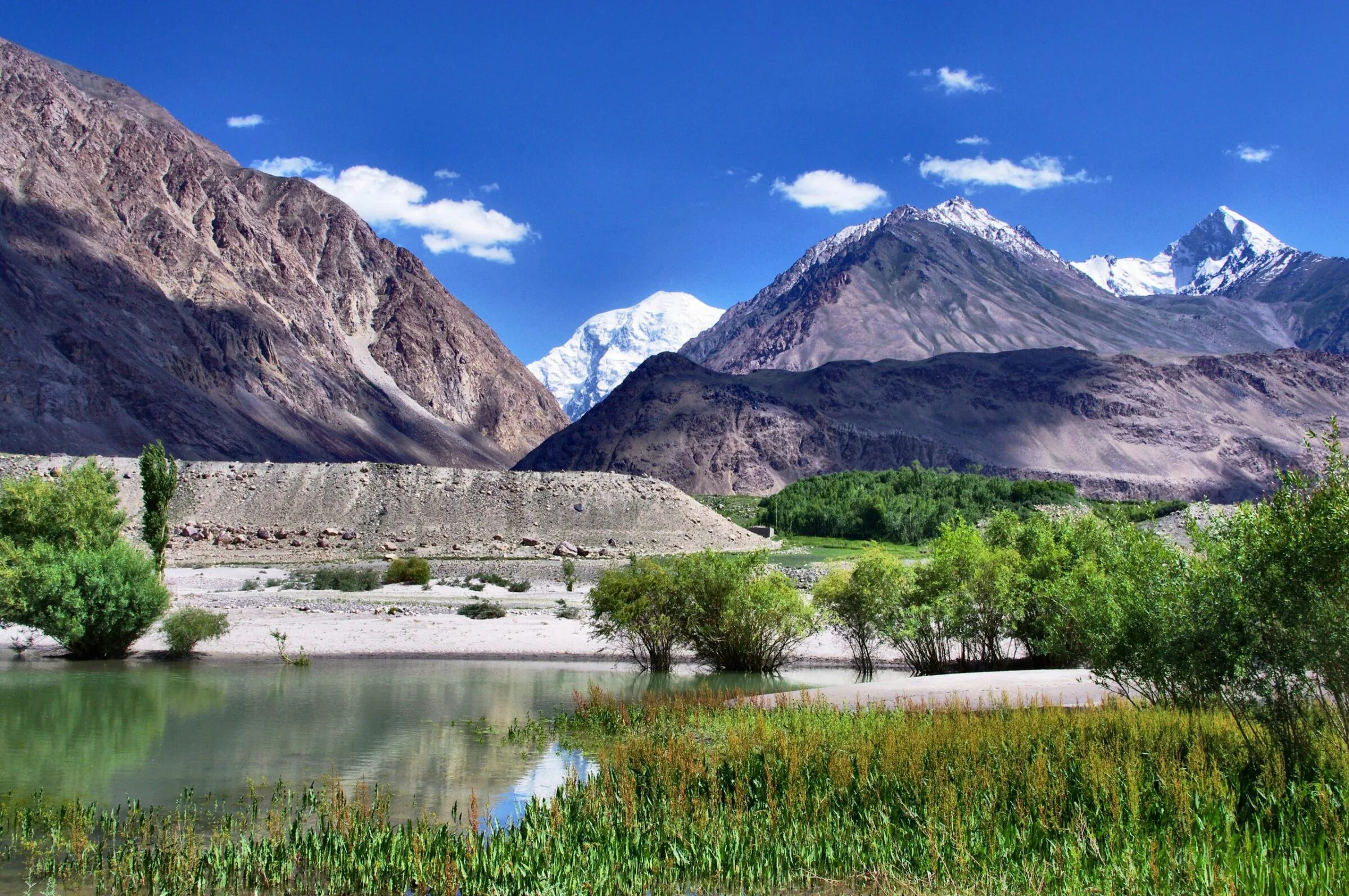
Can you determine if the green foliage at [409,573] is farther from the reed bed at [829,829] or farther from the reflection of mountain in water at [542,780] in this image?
the reed bed at [829,829]

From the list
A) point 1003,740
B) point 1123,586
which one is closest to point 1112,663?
point 1123,586

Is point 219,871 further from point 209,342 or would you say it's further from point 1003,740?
point 209,342

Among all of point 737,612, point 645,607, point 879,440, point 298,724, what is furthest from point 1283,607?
point 879,440

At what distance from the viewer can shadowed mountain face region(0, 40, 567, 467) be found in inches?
4998

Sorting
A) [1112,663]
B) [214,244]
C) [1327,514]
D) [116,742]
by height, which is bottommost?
[116,742]

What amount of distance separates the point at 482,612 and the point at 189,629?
13.0 m

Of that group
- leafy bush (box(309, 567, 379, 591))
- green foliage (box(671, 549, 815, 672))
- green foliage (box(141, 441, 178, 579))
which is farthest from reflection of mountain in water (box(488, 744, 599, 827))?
leafy bush (box(309, 567, 379, 591))

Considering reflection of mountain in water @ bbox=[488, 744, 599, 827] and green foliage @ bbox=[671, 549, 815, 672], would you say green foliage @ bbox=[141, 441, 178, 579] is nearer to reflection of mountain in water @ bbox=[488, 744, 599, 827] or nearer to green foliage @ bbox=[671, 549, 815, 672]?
green foliage @ bbox=[671, 549, 815, 672]

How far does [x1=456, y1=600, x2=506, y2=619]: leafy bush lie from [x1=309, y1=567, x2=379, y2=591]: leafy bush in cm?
1007

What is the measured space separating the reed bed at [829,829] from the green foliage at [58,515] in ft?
75.0

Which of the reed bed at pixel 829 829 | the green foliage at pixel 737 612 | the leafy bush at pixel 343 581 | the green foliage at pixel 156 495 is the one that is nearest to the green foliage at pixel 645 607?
the green foliage at pixel 737 612

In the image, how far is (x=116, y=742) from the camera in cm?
1856

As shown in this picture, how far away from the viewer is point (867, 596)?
91.1 ft

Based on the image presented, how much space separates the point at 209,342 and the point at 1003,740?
167474mm
